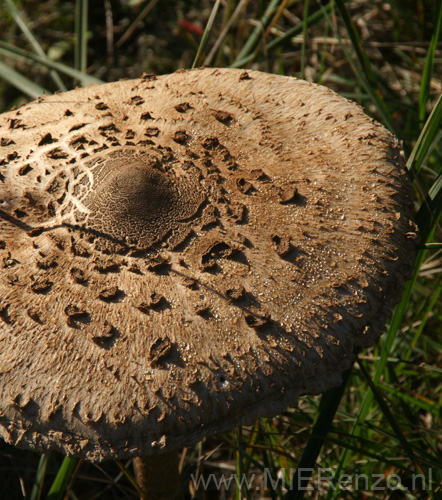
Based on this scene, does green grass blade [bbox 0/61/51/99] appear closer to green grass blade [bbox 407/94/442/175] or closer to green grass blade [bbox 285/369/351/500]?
green grass blade [bbox 407/94/442/175]

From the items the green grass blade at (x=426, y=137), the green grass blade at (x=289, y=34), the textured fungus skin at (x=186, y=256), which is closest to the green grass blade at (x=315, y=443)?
the textured fungus skin at (x=186, y=256)

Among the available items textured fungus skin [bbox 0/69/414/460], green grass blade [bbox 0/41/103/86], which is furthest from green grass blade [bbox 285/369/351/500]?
green grass blade [bbox 0/41/103/86]

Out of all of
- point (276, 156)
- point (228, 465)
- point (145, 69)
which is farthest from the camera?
point (145, 69)

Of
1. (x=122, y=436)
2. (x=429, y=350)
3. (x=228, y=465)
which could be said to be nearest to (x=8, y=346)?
(x=122, y=436)

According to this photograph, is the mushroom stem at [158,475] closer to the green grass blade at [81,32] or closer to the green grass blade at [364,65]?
the green grass blade at [364,65]

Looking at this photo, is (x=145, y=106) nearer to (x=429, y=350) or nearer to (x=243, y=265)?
(x=243, y=265)
